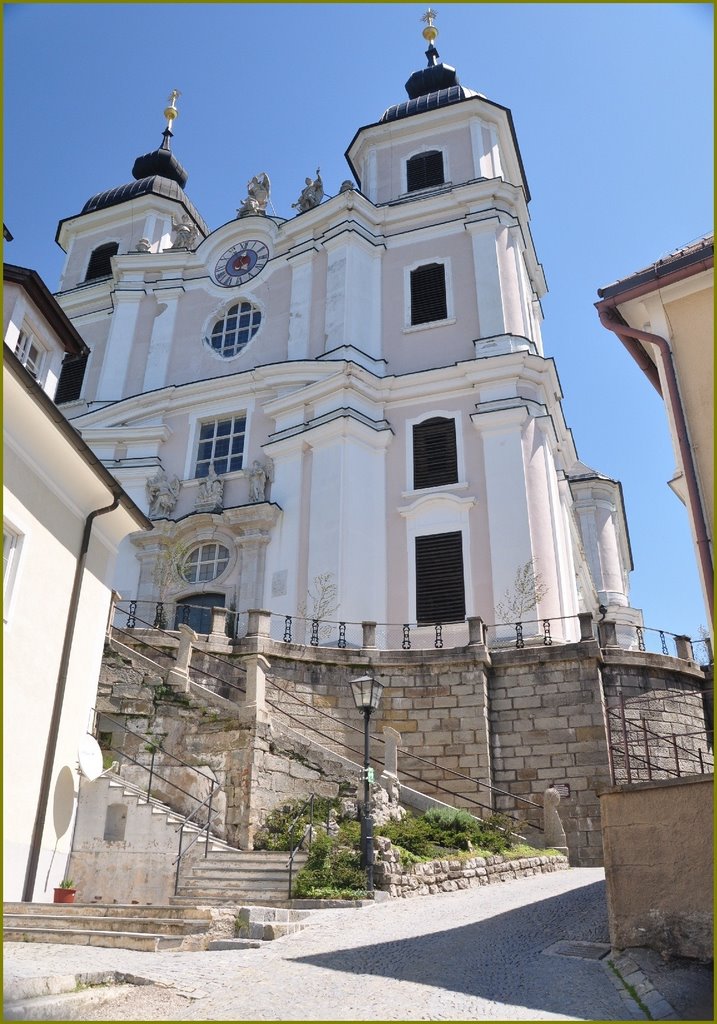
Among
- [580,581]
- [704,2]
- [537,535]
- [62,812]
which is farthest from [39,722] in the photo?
[580,581]

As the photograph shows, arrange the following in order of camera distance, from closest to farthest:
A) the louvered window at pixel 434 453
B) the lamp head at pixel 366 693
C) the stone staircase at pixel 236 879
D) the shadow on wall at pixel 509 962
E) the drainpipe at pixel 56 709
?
the shadow on wall at pixel 509 962, the drainpipe at pixel 56 709, the stone staircase at pixel 236 879, the lamp head at pixel 366 693, the louvered window at pixel 434 453

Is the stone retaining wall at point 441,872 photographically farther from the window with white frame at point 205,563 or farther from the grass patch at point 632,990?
the window with white frame at point 205,563

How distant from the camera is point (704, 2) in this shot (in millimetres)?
5711

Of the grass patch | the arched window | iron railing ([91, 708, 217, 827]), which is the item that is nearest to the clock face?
the arched window

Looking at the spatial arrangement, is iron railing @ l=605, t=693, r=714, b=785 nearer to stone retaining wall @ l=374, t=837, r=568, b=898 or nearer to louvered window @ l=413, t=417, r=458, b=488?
stone retaining wall @ l=374, t=837, r=568, b=898

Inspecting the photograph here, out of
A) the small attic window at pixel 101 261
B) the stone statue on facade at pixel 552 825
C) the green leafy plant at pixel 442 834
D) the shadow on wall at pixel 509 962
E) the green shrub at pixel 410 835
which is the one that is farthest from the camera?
the small attic window at pixel 101 261

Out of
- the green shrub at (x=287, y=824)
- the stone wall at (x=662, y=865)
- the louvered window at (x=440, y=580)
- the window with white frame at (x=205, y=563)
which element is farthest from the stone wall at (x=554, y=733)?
the window with white frame at (x=205, y=563)

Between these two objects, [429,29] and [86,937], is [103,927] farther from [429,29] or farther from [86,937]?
[429,29]

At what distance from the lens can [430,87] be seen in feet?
132

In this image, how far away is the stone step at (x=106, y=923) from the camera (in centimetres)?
926

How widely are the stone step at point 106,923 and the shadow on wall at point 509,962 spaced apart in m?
2.04

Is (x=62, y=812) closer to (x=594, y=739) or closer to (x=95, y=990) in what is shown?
(x=95, y=990)

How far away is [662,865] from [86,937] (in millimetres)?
5737

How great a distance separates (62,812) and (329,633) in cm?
1218
